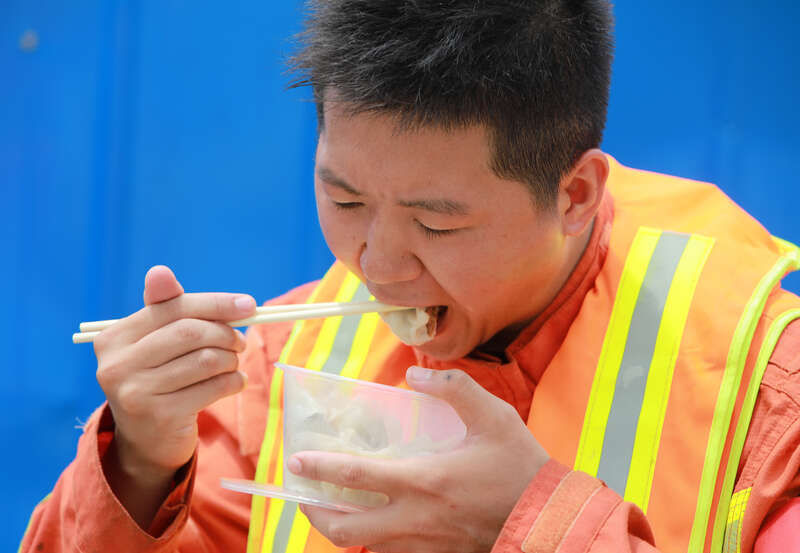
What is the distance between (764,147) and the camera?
1.95 metres

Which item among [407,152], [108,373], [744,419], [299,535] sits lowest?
[299,535]

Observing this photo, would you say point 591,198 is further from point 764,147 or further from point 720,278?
point 764,147

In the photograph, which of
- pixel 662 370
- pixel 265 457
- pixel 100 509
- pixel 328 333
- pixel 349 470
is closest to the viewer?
pixel 349 470

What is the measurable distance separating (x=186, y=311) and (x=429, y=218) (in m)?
0.32

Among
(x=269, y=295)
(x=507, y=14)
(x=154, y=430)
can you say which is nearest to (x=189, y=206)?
(x=269, y=295)

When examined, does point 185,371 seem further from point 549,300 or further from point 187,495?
point 549,300

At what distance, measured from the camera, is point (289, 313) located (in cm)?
116

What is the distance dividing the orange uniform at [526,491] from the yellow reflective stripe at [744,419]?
12 mm

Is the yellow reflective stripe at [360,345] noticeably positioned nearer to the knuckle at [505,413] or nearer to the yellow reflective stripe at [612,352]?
the yellow reflective stripe at [612,352]

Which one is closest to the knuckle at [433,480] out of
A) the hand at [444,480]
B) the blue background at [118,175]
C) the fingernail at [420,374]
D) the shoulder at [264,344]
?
the hand at [444,480]

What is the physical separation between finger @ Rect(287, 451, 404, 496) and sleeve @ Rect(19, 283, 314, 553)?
337 millimetres

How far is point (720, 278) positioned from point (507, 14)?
527mm

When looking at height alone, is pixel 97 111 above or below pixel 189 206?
above

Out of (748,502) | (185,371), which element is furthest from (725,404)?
(185,371)
